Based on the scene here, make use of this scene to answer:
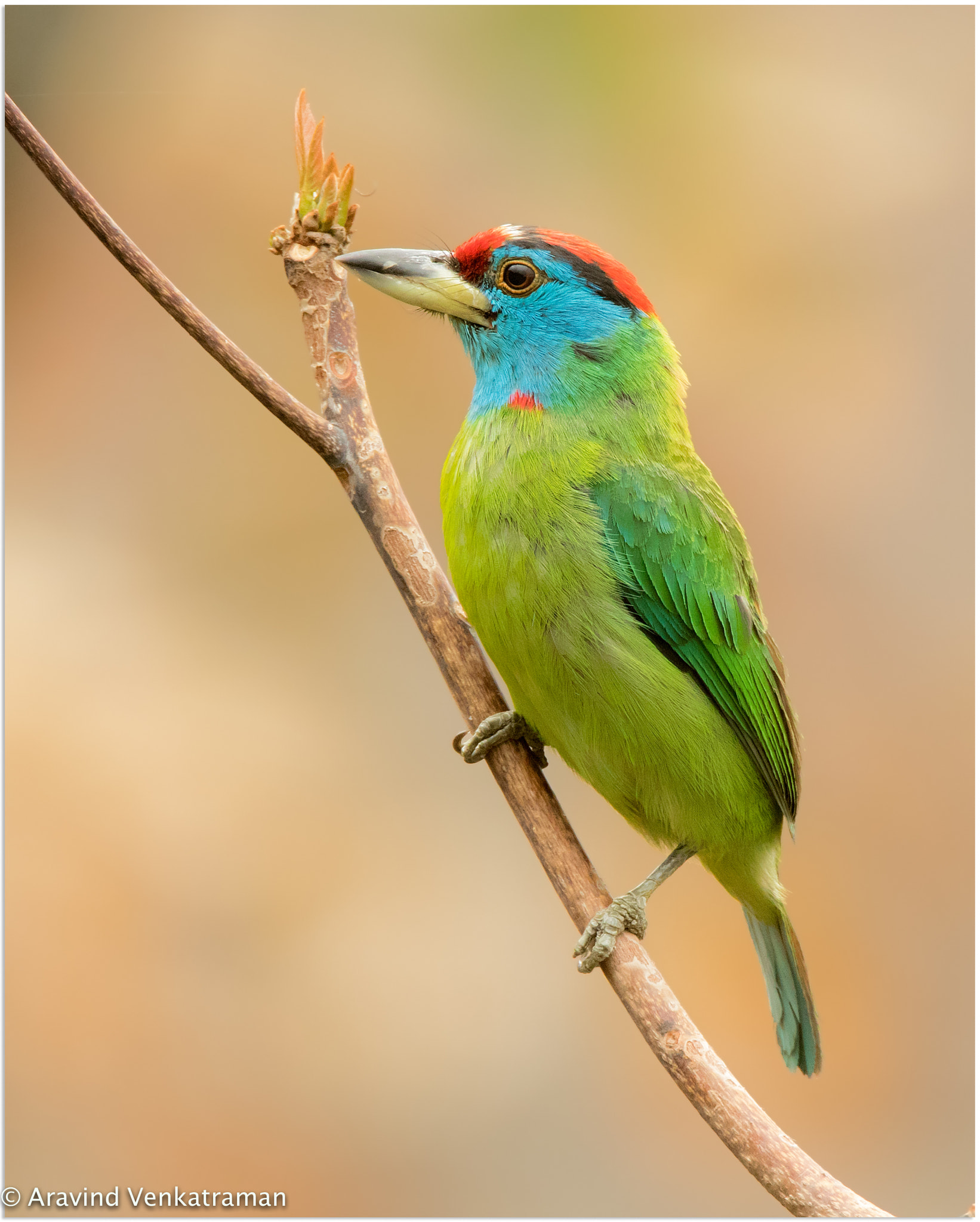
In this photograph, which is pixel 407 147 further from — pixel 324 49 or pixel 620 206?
pixel 620 206

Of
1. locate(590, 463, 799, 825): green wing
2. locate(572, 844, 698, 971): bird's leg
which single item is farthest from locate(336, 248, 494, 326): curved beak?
locate(572, 844, 698, 971): bird's leg

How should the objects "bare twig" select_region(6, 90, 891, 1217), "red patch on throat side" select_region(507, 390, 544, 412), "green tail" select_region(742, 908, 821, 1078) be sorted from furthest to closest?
"green tail" select_region(742, 908, 821, 1078) → "red patch on throat side" select_region(507, 390, 544, 412) → "bare twig" select_region(6, 90, 891, 1217)

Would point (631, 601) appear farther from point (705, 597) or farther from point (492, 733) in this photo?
point (492, 733)

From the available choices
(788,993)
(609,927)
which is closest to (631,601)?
(609,927)

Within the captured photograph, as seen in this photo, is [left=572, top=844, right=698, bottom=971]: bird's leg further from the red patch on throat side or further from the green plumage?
the red patch on throat side

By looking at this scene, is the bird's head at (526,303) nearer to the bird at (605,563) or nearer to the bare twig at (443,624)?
the bird at (605,563)

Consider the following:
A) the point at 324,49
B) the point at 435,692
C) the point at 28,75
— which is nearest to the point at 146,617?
the point at 435,692

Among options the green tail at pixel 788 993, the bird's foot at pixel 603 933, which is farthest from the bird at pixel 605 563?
the green tail at pixel 788 993
